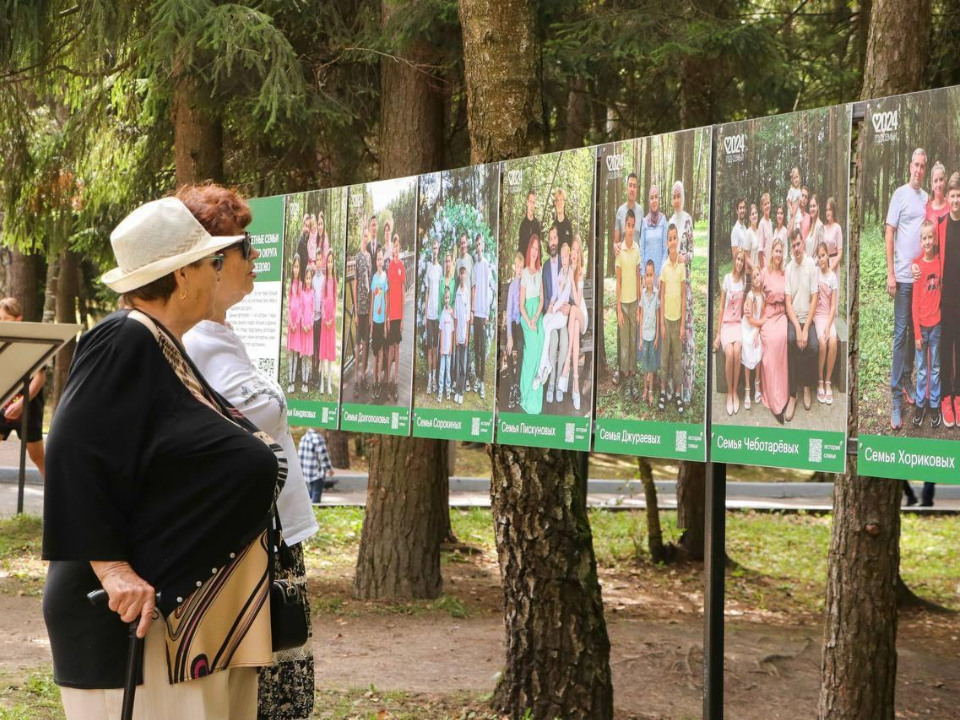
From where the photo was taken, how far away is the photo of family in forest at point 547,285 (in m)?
5.32

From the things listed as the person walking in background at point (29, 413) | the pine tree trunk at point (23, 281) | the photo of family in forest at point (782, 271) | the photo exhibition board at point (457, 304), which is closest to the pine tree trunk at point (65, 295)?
the pine tree trunk at point (23, 281)

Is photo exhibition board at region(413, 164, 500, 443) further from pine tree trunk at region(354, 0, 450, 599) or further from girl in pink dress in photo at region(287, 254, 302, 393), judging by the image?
pine tree trunk at region(354, 0, 450, 599)

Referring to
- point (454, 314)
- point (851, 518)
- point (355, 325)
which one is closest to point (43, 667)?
point (355, 325)

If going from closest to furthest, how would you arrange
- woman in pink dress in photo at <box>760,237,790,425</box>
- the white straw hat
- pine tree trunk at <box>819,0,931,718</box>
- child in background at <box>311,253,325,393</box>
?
1. the white straw hat
2. woman in pink dress in photo at <box>760,237,790,425</box>
3. pine tree trunk at <box>819,0,931,718</box>
4. child in background at <box>311,253,325,393</box>

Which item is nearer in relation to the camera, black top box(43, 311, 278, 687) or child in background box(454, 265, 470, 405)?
black top box(43, 311, 278, 687)

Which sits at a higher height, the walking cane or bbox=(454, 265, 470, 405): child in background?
bbox=(454, 265, 470, 405): child in background

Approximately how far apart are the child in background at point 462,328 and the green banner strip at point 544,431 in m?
0.34

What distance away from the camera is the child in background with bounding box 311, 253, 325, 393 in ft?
23.1

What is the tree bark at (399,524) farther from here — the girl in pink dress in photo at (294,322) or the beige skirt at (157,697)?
the beige skirt at (157,697)

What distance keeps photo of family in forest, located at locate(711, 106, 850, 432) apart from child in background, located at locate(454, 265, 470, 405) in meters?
1.63

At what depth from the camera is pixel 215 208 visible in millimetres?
3133

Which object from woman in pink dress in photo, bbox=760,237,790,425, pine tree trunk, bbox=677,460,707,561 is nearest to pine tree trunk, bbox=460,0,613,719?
woman in pink dress in photo, bbox=760,237,790,425

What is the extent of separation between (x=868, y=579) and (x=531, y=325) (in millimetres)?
2377

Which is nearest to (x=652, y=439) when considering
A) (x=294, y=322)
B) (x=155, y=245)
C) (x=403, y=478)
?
(x=155, y=245)
